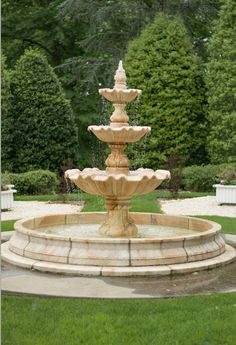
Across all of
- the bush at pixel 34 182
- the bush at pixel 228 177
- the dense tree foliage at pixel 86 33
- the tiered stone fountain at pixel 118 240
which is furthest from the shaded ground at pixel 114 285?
the dense tree foliage at pixel 86 33

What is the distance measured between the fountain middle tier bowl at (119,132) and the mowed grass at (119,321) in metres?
3.38

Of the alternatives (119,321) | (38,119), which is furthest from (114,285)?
(38,119)

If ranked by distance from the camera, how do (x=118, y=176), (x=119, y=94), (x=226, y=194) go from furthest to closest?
1. (x=226, y=194)
2. (x=119, y=94)
3. (x=118, y=176)

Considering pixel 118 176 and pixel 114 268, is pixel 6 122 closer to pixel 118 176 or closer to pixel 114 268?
pixel 118 176

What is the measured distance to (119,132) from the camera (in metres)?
9.43

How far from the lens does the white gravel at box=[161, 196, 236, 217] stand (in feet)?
52.8

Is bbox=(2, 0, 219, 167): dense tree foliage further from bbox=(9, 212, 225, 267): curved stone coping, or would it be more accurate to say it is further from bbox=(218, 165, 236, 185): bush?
bbox=(9, 212, 225, 267): curved stone coping

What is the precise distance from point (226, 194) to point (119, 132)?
9184mm

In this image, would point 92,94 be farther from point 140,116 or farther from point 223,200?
point 223,200

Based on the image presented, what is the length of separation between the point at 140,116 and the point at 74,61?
559 cm

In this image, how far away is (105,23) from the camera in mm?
28750

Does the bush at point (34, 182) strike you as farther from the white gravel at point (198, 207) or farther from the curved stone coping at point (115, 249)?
the curved stone coping at point (115, 249)

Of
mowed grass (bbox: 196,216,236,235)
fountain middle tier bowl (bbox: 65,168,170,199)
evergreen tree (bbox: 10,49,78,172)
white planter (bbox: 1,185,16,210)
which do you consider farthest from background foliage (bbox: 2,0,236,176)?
fountain middle tier bowl (bbox: 65,168,170,199)

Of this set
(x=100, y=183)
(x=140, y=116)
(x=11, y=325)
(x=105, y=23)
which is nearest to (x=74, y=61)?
(x=105, y=23)
